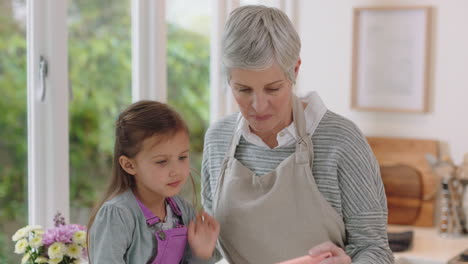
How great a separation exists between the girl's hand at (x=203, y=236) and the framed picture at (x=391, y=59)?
2.10 m

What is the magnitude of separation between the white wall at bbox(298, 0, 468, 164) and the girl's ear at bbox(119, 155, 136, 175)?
2.20 metres

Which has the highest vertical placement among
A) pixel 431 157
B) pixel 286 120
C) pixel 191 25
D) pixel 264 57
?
pixel 191 25

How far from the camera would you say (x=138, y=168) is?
1521 millimetres

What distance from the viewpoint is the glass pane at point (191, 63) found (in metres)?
3.03

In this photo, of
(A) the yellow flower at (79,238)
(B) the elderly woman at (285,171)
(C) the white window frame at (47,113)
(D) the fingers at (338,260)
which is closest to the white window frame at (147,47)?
(C) the white window frame at (47,113)

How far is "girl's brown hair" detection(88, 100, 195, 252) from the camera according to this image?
150cm

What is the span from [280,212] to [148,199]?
0.30 meters

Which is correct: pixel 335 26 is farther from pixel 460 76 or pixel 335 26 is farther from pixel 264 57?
pixel 264 57

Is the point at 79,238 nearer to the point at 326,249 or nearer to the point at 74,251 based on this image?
the point at 74,251

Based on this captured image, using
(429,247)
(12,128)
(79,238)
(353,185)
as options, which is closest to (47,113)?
(12,128)

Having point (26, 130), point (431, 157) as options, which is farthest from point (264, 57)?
point (431, 157)

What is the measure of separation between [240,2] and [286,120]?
1.92 meters

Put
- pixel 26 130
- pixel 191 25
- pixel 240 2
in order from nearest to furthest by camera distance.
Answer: pixel 26 130 → pixel 191 25 → pixel 240 2

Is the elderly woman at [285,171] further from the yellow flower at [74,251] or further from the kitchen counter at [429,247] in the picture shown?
the kitchen counter at [429,247]
